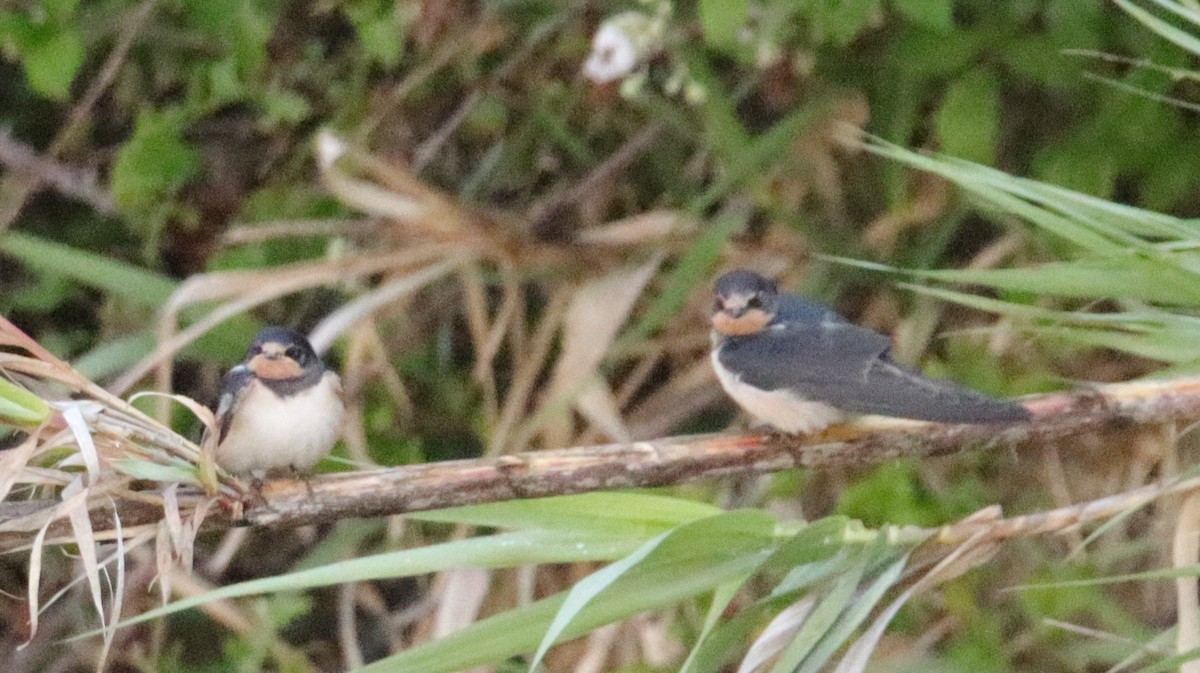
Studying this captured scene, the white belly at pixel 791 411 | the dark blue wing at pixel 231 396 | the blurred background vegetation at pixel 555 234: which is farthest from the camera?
the blurred background vegetation at pixel 555 234

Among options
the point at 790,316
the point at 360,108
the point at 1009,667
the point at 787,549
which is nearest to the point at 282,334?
the point at 790,316

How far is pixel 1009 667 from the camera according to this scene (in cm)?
198

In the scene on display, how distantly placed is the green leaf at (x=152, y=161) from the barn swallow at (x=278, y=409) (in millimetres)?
733

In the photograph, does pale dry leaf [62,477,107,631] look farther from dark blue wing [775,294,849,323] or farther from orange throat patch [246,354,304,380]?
dark blue wing [775,294,849,323]

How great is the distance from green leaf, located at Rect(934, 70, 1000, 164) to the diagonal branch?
0.49 m

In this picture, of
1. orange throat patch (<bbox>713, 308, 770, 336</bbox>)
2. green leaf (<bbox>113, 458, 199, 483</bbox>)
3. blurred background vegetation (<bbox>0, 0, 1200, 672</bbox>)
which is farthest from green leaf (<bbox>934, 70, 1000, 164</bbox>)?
green leaf (<bbox>113, 458, 199, 483</bbox>)

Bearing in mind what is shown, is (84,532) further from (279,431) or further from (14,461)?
(279,431)

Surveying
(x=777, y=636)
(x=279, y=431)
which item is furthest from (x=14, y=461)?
(x=777, y=636)

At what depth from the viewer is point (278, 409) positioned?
1544 mm

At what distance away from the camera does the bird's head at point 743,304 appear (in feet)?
5.15

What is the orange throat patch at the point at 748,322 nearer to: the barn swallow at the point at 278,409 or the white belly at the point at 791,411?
the white belly at the point at 791,411

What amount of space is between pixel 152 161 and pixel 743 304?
3.89 ft

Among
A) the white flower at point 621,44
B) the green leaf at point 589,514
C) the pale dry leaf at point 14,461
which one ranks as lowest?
the green leaf at point 589,514

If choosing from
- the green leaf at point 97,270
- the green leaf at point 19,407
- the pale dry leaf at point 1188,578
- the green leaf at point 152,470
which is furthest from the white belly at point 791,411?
the green leaf at point 97,270
